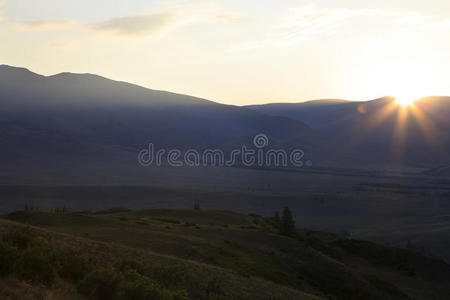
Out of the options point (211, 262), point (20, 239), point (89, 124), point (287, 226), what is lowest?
point (287, 226)

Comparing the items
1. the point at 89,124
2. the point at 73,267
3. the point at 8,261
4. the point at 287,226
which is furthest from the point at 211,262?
the point at 89,124

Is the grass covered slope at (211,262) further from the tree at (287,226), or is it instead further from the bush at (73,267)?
the tree at (287,226)

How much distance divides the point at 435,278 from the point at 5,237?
2645cm

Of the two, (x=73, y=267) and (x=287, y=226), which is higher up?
(x=73, y=267)

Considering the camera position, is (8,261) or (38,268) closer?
(8,261)

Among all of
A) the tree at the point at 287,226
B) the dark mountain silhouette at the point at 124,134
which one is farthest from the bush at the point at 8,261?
the dark mountain silhouette at the point at 124,134

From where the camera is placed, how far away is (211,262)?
18.3 metres

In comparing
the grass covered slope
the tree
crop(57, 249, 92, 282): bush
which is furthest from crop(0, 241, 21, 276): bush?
the tree

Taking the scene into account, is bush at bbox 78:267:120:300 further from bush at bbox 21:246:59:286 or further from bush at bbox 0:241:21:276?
bush at bbox 0:241:21:276

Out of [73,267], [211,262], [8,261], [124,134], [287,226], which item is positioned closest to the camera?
[8,261]

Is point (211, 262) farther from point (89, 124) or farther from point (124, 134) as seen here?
point (89, 124)

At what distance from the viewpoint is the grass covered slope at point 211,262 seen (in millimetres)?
10516

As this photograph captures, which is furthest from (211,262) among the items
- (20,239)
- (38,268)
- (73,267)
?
(38,268)

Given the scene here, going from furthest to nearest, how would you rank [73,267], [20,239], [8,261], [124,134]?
[124,134] → [20,239] → [73,267] → [8,261]
